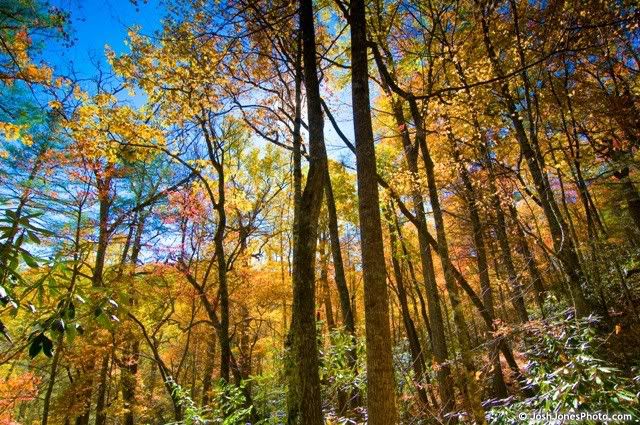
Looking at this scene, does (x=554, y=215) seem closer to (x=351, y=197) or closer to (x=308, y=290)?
(x=308, y=290)

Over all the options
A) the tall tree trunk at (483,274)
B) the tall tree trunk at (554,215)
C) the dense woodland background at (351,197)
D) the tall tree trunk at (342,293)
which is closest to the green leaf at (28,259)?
the dense woodland background at (351,197)

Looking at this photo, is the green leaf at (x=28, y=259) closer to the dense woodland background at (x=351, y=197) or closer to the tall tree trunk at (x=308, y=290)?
the dense woodland background at (x=351, y=197)

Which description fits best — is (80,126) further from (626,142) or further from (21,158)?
(626,142)

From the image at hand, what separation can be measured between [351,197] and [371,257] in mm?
9040

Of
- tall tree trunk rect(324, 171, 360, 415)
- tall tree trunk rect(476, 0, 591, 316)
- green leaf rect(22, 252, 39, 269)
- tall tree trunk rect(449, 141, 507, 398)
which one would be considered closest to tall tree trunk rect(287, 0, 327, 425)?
tall tree trunk rect(476, 0, 591, 316)

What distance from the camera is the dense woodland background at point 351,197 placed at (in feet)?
11.3

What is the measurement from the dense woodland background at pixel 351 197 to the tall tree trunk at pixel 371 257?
0.8 inches

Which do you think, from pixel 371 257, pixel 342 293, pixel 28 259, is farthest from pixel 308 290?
pixel 342 293

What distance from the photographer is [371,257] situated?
11.4ft

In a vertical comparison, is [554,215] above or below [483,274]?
above

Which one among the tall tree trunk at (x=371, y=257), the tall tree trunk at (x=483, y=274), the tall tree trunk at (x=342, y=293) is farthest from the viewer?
the tall tree trunk at (x=483, y=274)

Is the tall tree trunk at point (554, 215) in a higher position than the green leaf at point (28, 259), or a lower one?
higher

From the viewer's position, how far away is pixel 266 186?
14125 millimetres

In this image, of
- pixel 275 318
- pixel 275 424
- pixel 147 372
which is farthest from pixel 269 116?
pixel 147 372
